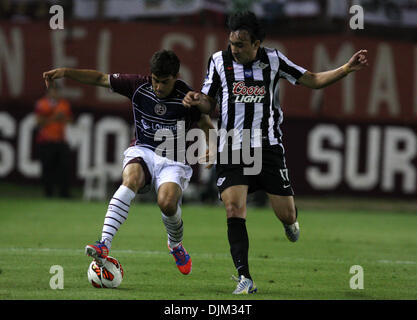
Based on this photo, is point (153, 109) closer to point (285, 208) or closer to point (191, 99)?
point (191, 99)

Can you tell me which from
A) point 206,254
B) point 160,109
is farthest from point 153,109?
point 206,254

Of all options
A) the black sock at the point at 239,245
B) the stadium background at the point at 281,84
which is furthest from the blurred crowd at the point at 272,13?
the black sock at the point at 239,245

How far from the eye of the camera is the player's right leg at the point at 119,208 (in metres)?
6.49

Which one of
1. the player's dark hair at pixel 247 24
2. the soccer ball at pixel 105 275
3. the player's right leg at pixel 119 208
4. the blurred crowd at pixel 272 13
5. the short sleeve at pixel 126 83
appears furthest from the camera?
the blurred crowd at pixel 272 13

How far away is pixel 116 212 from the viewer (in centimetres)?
673

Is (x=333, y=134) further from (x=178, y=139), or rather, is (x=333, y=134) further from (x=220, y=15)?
(x=178, y=139)

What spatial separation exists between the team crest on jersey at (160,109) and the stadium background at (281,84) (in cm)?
906

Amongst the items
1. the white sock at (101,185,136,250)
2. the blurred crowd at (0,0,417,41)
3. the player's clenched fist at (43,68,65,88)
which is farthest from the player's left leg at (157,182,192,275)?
the blurred crowd at (0,0,417,41)

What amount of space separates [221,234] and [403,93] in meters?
7.41

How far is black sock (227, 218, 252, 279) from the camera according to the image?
21.5 feet

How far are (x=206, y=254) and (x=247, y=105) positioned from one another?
8.81 feet

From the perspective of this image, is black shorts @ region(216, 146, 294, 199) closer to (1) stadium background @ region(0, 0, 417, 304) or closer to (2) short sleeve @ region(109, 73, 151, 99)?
(2) short sleeve @ region(109, 73, 151, 99)

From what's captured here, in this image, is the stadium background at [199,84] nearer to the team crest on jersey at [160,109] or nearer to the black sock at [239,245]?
the team crest on jersey at [160,109]

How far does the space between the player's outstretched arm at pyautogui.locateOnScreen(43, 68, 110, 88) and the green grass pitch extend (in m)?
1.64
